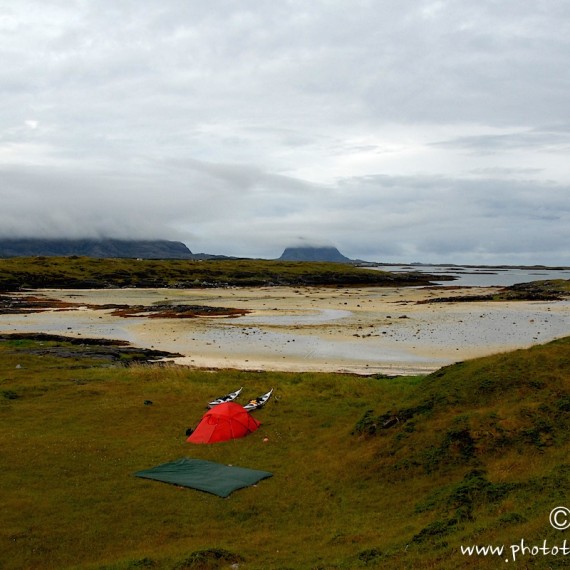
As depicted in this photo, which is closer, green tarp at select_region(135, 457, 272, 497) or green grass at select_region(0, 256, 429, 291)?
green tarp at select_region(135, 457, 272, 497)

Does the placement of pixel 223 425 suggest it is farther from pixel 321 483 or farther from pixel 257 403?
pixel 321 483

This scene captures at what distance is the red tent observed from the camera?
22.1 metres

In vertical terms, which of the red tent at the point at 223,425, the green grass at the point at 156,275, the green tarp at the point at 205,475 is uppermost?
the green grass at the point at 156,275

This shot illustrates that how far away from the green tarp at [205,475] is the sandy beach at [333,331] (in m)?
20.2

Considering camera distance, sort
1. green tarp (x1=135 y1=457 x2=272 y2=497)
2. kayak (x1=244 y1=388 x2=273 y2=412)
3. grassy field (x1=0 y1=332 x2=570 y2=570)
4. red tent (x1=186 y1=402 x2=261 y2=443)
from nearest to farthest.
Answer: grassy field (x1=0 y1=332 x2=570 y2=570) → green tarp (x1=135 y1=457 x2=272 y2=497) → red tent (x1=186 y1=402 x2=261 y2=443) → kayak (x1=244 y1=388 x2=273 y2=412)

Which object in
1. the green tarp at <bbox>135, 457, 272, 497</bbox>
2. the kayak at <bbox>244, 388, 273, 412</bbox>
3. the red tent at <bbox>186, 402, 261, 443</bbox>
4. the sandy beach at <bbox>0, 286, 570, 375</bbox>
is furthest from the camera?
the sandy beach at <bbox>0, 286, 570, 375</bbox>

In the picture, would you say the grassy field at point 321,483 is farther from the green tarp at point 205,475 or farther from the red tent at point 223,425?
the red tent at point 223,425

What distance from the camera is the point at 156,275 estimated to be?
155 m

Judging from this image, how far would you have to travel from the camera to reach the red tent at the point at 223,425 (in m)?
22.1

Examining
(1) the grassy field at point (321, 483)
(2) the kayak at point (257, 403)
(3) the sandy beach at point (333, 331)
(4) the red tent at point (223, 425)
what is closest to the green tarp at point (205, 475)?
(1) the grassy field at point (321, 483)

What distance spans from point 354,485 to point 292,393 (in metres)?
12.5

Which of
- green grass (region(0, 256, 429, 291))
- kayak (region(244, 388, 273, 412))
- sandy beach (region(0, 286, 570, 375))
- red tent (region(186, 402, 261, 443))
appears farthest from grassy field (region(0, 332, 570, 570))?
green grass (region(0, 256, 429, 291))

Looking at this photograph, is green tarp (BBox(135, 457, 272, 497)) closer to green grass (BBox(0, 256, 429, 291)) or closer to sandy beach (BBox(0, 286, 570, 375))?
sandy beach (BBox(0, 286, 570, 375))

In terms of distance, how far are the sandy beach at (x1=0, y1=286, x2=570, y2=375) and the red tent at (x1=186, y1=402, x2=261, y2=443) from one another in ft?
52.5
